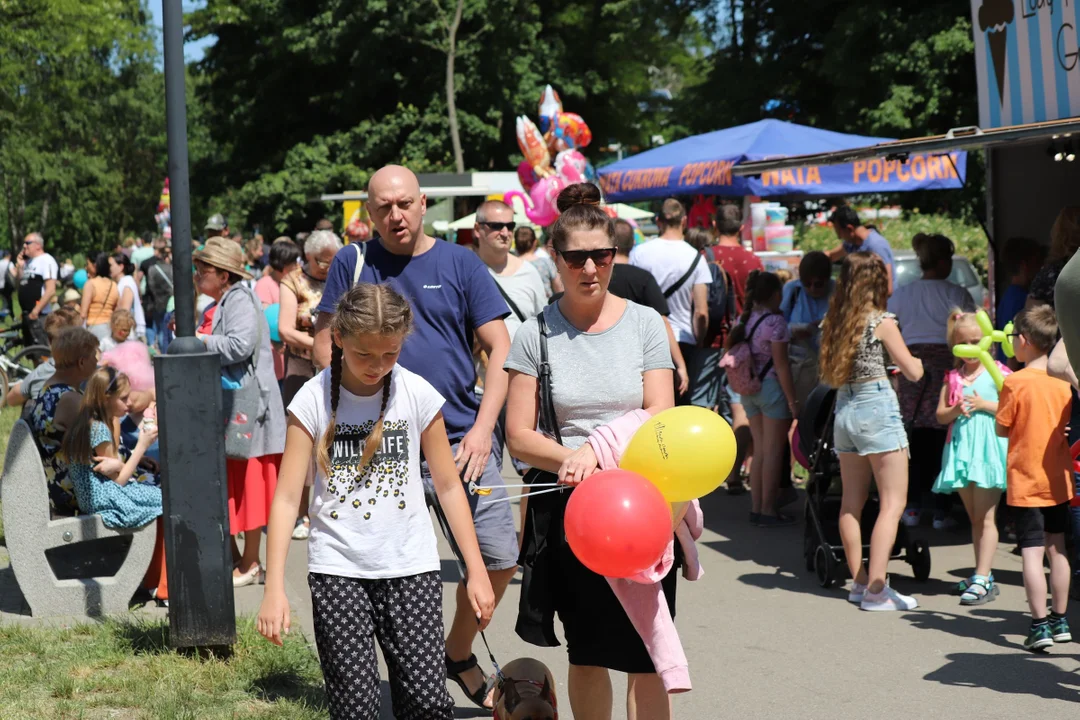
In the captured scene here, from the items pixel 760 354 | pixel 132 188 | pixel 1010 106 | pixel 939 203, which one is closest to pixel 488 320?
pixel 760 354

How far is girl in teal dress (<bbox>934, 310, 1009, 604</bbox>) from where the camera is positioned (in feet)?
22.4

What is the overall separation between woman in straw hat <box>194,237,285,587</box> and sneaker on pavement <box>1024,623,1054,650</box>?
12.9ft

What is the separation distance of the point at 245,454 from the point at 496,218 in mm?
1968

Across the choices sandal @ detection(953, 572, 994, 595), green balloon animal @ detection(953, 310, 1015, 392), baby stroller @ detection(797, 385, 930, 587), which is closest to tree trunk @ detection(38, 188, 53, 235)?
baby stroller @ detection(797, 385, 930, 587)

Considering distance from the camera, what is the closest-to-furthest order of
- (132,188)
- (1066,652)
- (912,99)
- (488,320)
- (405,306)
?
(405,306), (488,320), (1066,652), (912,99), (132,188)

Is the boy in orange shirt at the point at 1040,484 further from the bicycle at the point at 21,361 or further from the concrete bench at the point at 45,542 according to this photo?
the bicycle at the point at 21,361

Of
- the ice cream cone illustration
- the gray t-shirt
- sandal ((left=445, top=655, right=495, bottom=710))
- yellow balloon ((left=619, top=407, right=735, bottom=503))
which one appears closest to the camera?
yellow balloon ((left=619, top=407, right=735, bottom=503))

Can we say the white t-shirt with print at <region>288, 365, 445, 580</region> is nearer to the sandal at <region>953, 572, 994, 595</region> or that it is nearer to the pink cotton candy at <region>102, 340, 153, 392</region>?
the sandal at <region>953, 572, 994, 595</region>

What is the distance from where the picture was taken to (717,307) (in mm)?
9617

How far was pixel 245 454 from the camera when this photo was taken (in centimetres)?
700

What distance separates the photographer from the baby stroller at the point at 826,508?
23.6 feet

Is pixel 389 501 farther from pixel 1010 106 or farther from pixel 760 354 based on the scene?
pixel 1010 106

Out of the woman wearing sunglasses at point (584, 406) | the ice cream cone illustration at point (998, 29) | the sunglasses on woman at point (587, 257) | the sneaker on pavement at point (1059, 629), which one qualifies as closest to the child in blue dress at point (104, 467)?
the woman wearing sunglasses at point (584, 406)

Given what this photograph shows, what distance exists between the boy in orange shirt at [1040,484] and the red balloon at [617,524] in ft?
9.27
